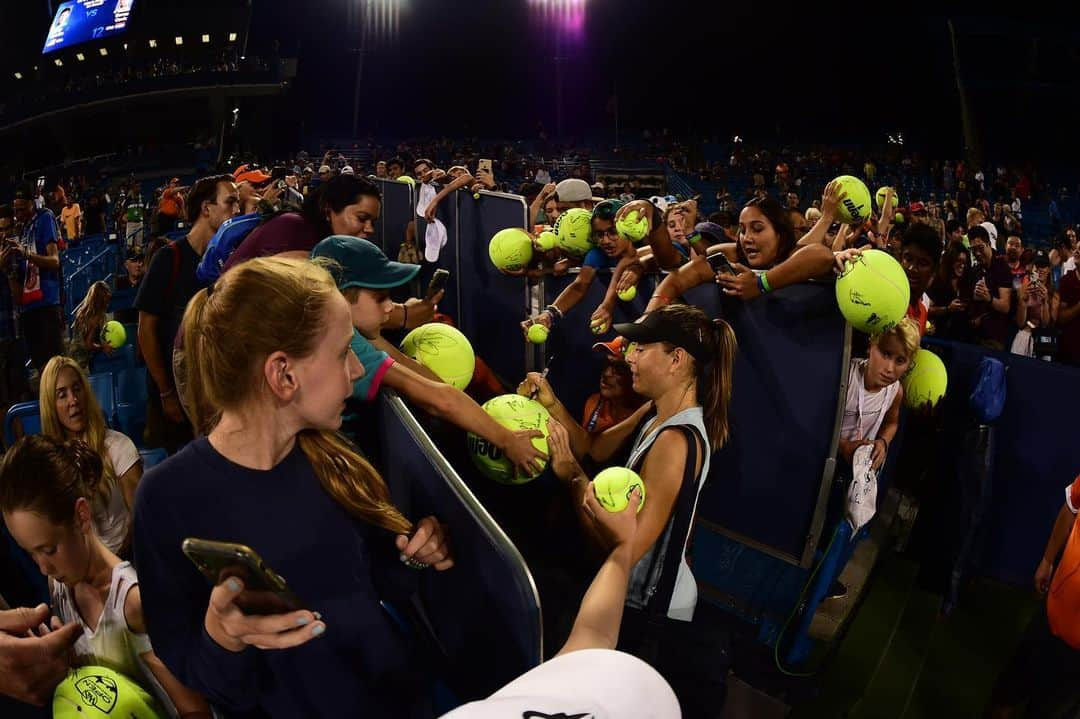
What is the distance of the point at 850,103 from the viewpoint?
34438 mm

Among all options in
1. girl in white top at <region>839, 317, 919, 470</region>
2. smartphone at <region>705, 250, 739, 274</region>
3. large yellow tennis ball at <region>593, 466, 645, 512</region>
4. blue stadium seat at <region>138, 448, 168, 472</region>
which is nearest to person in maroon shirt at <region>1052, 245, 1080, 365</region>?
girl in white top at <region>839, 317, 919, 470</region>

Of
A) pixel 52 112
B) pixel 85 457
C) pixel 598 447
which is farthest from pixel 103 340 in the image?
pixel 52 112

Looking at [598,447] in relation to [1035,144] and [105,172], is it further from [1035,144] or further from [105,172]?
[1035,144]

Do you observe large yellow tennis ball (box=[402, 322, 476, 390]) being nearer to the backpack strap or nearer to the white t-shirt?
the white t-shirt

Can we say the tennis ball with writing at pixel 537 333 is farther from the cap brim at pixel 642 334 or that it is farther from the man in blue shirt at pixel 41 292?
the man in blue shirt at pixel 41 292

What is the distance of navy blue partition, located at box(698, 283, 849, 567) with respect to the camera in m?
3.74

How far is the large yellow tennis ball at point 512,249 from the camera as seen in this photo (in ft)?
16.0

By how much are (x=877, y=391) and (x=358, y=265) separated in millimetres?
3048

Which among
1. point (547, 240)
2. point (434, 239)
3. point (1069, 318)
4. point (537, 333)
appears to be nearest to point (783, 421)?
point (537, 333)

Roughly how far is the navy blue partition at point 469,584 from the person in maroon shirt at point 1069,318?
681 centimetres

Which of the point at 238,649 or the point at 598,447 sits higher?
the point at 238,649

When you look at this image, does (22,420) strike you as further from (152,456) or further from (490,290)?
(490,290)

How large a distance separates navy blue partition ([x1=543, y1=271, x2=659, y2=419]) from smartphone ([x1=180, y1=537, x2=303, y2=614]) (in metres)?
3.62

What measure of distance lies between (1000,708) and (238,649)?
3110 mm
